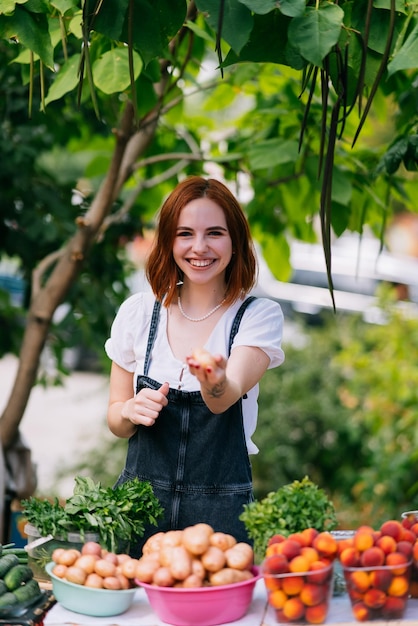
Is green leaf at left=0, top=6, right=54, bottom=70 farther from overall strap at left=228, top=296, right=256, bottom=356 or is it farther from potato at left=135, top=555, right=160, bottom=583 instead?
potato at left=135, top=555, right=160, bottom=583

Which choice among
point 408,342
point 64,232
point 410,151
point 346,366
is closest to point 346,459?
point 346,366

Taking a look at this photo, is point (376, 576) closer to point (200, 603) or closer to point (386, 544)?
point (386, 544)

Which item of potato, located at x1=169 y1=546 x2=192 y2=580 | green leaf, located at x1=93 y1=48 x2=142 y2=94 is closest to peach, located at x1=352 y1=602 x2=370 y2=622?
potato, located at x1=169 y1=546 x2=192 y2=580

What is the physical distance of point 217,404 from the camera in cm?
207

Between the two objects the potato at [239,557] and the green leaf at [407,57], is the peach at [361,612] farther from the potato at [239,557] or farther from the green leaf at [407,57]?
the green leaf at [407,57]

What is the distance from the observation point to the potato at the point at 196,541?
172cm

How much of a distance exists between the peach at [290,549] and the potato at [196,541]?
0.49ft

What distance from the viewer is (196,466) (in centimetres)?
225

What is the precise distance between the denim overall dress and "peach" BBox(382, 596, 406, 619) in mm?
567

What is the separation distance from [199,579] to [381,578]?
344 millimetres

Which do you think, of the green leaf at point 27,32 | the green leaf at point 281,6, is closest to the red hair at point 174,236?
the green leaf at point 27,32

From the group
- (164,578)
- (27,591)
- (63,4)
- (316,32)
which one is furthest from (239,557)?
(63,4)

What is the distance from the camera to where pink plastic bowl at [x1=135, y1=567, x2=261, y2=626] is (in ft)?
5.59

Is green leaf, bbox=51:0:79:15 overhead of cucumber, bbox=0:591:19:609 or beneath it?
overhead
